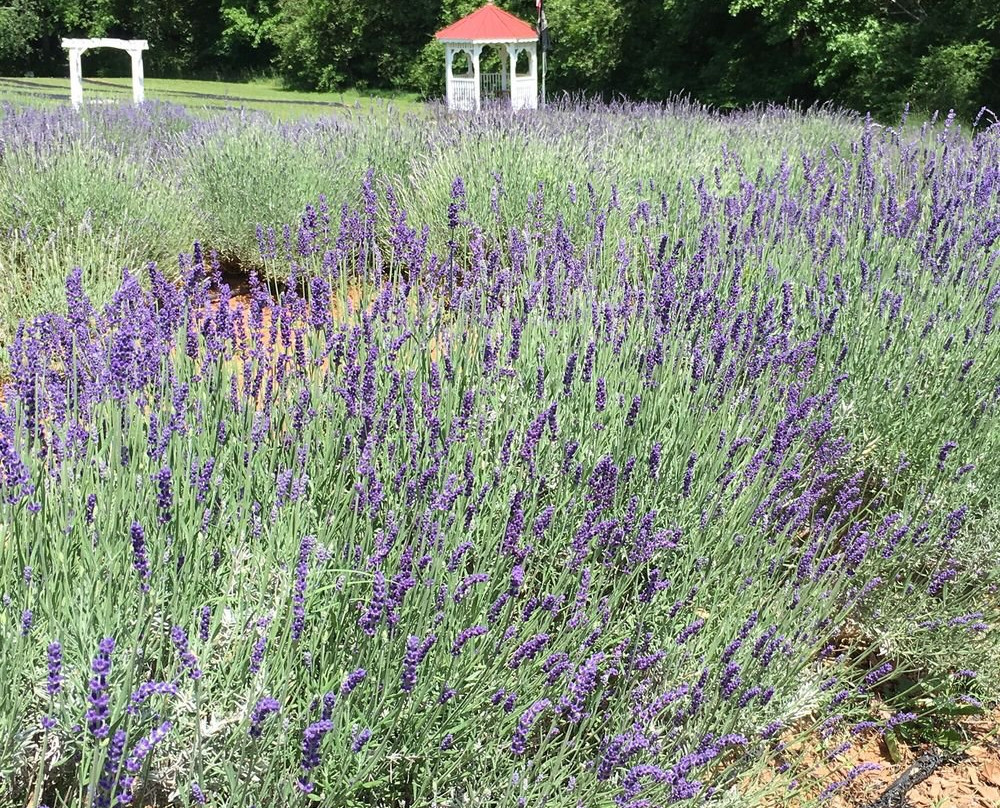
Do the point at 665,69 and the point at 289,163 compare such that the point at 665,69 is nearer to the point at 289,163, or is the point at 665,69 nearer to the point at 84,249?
the point at 289,163

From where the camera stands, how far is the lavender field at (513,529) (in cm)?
153

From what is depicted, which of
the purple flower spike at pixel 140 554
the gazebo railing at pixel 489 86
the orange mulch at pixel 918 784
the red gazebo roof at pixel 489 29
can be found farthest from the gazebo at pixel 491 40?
the purple flower spike at pixel 140 554

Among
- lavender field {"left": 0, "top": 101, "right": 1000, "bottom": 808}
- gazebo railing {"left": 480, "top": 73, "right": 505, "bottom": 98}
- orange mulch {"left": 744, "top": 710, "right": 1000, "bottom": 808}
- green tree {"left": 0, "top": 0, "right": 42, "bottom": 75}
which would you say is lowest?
orange mulch {"left": 744, "top": 710, "right": 1000, "bottom": 808}

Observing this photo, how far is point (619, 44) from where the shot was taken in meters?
19.8

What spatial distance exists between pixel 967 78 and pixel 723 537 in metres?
14.1

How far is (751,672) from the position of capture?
1929 millimetres

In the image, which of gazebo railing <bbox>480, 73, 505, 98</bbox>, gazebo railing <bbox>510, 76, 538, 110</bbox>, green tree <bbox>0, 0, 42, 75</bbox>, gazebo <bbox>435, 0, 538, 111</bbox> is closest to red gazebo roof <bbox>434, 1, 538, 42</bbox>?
gazebo <bbox>435, 0, 538, 111</bbox>

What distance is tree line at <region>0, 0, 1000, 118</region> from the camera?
48.2 feet

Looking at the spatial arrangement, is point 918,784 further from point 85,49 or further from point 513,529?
point 85,49

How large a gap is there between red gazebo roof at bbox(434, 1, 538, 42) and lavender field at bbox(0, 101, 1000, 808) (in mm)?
11207

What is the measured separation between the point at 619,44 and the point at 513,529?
65.8 ft

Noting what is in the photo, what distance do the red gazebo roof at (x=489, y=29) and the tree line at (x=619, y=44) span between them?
3.11 meters

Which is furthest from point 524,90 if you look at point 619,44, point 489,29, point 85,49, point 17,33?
point 17,33

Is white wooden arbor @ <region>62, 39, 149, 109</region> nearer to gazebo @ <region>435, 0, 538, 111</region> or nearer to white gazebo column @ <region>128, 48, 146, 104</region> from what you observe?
white gazebo column @ <region>128, 48, 146, 104</region>
